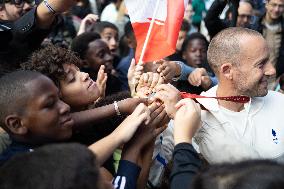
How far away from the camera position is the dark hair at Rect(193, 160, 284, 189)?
140 centimetres

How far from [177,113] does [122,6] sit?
6.69 meters

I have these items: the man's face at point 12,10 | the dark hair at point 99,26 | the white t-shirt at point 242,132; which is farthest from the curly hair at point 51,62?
the dark hair at point 99,26

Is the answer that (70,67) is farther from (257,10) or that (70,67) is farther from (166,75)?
(257,10)

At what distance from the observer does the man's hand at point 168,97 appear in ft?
7.68

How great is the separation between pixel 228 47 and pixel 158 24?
2.24 feet

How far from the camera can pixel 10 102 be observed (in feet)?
6.75

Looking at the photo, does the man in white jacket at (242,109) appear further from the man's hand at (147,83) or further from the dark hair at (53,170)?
the dark hair at (53,170)

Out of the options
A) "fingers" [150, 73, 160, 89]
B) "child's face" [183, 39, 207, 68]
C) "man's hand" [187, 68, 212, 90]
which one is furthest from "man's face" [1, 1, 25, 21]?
"child's face" [183, 39, 207, 68]

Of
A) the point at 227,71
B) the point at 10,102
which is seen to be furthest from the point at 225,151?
the point at 10,102

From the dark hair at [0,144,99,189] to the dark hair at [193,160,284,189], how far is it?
348 millimetres

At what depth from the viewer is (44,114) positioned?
205 centimetres

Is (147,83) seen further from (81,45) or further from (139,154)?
(81,45)

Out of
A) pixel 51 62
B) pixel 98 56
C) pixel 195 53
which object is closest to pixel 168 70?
pixel 51 62

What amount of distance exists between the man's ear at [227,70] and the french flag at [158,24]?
508 millimetres
